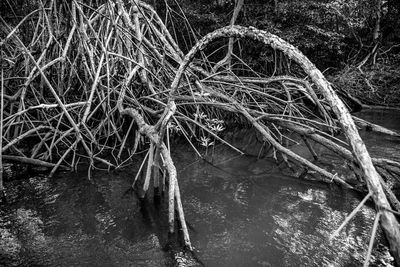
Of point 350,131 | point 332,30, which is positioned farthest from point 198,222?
point 332,30

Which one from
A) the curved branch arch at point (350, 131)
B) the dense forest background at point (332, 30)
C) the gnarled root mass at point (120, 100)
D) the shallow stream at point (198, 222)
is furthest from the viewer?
the dense forest background at point (332, 30)

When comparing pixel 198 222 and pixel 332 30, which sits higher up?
pixel 332 30

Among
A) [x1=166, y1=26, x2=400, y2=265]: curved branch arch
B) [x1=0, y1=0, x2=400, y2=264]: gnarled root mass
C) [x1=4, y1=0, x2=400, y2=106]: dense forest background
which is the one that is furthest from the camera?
[x1=4, y1=0, x2=400, y2=106]: dense forest background

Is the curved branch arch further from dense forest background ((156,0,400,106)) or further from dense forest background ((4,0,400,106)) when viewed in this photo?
dense forest background ((156,0,400,106))

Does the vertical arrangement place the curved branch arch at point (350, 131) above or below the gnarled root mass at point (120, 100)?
above

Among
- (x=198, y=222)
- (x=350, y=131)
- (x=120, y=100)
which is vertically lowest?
(x=198, y=222)

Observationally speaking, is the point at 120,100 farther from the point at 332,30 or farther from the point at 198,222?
the point at 332,30

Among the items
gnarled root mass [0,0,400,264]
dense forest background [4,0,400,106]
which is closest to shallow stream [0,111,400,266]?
gnarled root mass [0,0,400,264]

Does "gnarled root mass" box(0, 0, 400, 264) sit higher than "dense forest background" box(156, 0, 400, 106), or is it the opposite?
"dense forest background" box(156, 0, 400, 106)

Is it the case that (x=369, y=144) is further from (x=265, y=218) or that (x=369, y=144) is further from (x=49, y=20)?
(x=49, y=20)

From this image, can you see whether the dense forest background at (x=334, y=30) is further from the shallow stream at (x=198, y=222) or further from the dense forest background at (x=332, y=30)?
the shallow stream at (x=198, y=222)

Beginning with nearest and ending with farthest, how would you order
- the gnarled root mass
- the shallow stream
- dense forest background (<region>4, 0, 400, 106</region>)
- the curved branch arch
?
the curved branch arch → the shallow stream → the gnarled root mass → dense forest background (<region>4, 0, 400, 106</region>)

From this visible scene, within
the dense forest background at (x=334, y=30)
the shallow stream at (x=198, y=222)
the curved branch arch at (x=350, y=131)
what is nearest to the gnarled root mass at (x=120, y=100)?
the curved branch arch at (x=350, y=131)

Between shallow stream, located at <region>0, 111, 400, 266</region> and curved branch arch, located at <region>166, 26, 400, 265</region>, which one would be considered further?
shallow stream, located at <region>0, 111, 400, 266</region>
